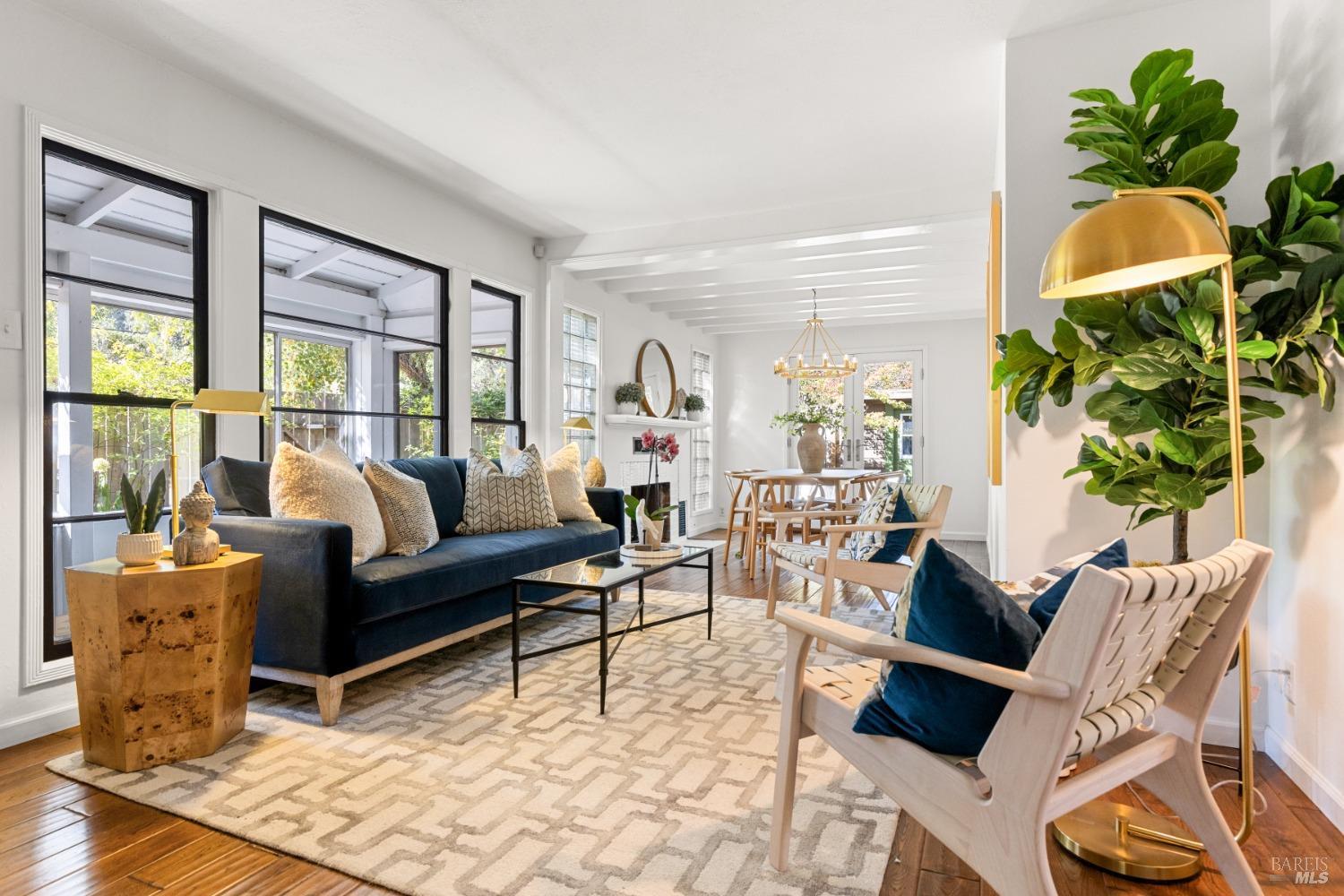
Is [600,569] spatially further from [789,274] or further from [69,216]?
[789,274]

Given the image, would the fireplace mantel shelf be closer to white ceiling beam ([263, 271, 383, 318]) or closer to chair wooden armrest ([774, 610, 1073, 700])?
white ceiling beam ([263, 271, 383, 318])

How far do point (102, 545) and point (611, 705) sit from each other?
6.98 ft

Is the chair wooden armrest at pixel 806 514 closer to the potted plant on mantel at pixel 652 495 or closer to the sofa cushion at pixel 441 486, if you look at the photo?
the potted plant on mantel at pixel 652 495

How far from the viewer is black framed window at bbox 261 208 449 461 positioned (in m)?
3.69

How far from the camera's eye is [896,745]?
1.39 m

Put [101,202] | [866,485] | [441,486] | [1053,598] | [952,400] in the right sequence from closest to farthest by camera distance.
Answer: [1053,598]
[101,202]
[441,486]
[866,485]
[952,400]

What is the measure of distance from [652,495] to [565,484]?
2.97 meters

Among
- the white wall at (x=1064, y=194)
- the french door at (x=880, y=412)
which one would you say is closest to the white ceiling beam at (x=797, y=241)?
the white wall at (x=1064, y=194)

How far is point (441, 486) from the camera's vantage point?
405 cm

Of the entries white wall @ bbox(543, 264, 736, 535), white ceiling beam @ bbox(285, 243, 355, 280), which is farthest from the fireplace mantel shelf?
white ceiling beam @ bbox(285, 243, 355, 280)

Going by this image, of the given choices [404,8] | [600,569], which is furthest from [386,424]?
[404,8]

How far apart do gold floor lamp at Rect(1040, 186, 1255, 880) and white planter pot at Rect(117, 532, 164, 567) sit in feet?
8.94

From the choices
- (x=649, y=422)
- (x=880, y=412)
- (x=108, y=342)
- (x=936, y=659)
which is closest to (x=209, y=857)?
(x=936, y=659)

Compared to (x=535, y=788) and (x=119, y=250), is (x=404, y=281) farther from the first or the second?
(x=535, y=788)
